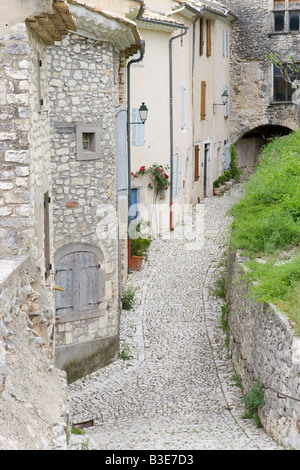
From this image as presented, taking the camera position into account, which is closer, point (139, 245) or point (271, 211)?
point (271, 211)

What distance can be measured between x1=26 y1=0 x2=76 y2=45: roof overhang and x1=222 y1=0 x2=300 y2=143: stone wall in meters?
23.2

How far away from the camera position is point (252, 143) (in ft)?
107

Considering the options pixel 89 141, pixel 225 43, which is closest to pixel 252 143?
pixel 225 43

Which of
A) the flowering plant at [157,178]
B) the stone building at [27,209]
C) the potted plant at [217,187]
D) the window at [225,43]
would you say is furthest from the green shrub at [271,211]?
the window at [225,43]

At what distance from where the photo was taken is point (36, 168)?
738cm

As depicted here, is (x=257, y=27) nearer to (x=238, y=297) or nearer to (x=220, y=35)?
(x=220, y=35)

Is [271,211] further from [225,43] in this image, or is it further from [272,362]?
[225,43]

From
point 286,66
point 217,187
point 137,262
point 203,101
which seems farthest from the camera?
point 286,66

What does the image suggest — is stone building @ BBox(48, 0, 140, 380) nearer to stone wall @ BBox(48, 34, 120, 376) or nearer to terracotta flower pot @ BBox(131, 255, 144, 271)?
stone wall @ BBox(48, 34, 120, 376)

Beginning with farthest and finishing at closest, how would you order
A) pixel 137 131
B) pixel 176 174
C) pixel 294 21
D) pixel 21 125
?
pixel 294 21 < pixel 176 174 < pixel 137 131 < pixel 21 125

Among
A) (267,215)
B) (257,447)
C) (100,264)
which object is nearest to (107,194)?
(100,264)

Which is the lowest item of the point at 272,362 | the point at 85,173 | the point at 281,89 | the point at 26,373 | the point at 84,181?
the point at 272,362

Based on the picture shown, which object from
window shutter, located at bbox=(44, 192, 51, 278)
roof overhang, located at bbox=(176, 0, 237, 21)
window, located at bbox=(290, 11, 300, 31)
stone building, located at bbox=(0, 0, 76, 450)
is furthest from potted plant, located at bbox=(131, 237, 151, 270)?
window, located at bbox=(290, 11, 300, 31)

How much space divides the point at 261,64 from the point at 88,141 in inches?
787
